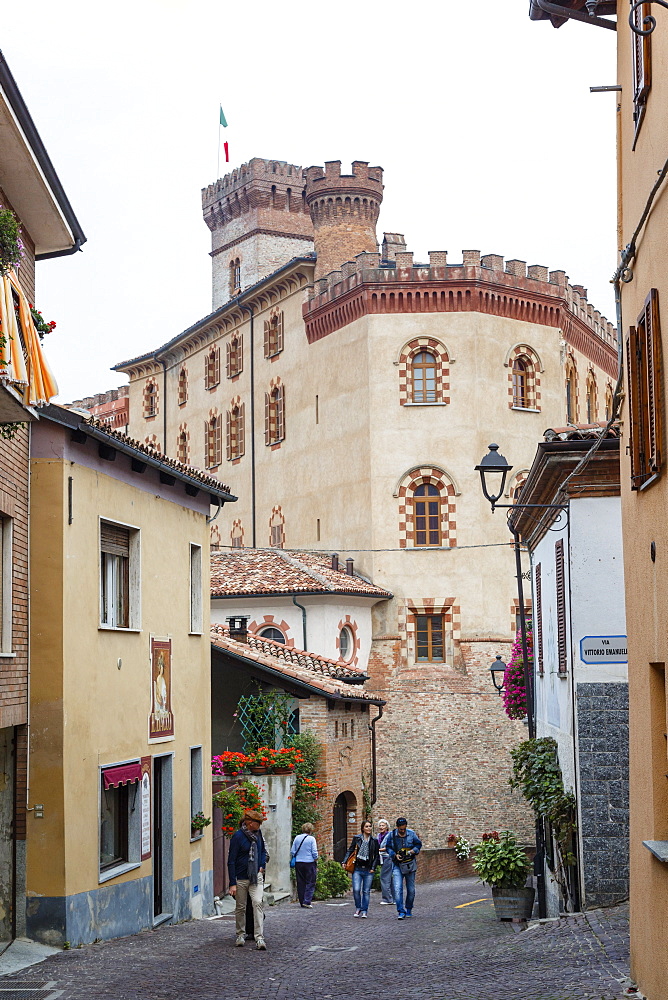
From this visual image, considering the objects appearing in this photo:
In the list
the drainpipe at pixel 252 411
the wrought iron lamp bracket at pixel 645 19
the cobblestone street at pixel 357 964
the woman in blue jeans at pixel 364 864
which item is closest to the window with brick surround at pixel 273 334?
the drainpipe at pixel 252 411

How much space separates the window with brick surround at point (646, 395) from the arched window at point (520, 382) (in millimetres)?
28712

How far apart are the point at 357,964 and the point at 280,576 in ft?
75.8

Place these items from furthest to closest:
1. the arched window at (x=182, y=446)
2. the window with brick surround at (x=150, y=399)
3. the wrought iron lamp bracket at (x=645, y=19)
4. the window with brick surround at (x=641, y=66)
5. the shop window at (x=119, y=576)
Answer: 1. the window with brick surround at (x=150, y=399)
2. the arched window at (x=182, y=446)
3. the shop window at (x=119, y=576)
4. the window with brick surround at (x=641, y=66)
5. the wrought iron lamp bracket at (x=645, y=19)

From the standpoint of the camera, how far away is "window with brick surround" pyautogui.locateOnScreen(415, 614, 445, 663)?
118ft

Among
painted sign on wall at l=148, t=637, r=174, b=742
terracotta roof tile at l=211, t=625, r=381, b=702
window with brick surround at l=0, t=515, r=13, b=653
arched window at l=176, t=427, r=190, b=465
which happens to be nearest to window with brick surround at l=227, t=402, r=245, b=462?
arched window at l=176, t=427, r=190, b=465

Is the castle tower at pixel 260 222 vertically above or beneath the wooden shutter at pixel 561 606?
above

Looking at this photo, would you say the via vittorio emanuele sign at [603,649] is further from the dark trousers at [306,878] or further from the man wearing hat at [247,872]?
the dark trousers at [306,878]

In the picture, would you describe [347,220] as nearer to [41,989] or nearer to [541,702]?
[541,702]

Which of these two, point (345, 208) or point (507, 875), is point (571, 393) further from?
point (507, 875)

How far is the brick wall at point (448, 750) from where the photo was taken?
34531mm

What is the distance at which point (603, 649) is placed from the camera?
523 inches

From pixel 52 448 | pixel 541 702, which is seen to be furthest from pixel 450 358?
pixel 52 448

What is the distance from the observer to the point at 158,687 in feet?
53.5

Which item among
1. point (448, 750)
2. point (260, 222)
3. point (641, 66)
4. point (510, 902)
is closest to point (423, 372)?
point (448, 750)
